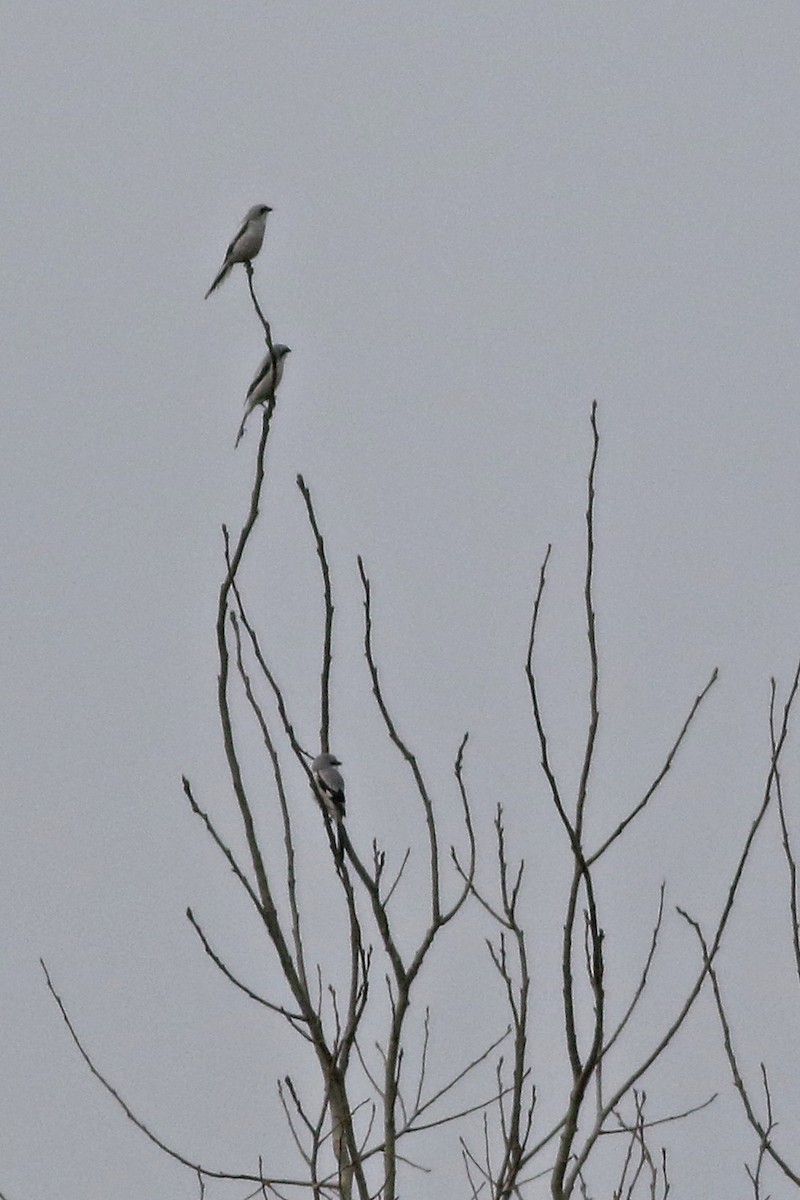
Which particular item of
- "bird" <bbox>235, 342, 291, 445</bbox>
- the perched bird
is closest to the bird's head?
the perched bird

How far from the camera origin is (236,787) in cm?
417

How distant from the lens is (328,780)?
195 inches

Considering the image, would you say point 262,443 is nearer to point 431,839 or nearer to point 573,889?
point 431,839

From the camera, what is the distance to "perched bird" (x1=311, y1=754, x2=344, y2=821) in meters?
4.50

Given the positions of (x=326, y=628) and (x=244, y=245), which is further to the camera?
(x=244, y=245)

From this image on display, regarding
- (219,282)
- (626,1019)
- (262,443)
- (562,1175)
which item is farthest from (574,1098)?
(219,282)

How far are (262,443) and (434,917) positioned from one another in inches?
58.1

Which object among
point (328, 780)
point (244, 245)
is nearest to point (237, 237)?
point (244, 245)

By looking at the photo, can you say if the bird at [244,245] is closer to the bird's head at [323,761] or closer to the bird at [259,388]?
the bird at [259,388]

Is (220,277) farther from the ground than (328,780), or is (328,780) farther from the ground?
(220,277)

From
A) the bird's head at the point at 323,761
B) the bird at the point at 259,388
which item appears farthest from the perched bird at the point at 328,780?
the bird at the point at 259,388

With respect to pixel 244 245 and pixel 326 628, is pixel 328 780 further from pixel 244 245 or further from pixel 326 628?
pixel 244 245

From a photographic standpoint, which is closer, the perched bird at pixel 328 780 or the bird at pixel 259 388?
the perched bird at pixel 328 780

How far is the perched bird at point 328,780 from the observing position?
4.50 m
